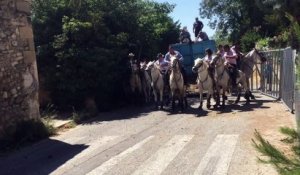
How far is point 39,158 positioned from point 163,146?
2882 millimetres

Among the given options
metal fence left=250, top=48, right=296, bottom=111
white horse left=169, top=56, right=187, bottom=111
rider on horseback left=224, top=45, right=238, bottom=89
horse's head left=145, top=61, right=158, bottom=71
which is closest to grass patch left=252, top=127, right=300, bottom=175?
metal fence left=250, top=48, right=296, bottom=111

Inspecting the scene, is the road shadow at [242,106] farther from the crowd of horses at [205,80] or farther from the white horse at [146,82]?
the white horse at [146,82]

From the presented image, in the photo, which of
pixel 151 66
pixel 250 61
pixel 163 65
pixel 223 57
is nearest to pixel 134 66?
pixel 151 66

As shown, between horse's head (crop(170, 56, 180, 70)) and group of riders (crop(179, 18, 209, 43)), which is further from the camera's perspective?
group of riders (crop(179, 18, 209, 43))

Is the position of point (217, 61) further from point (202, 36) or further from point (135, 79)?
point (202, 36)

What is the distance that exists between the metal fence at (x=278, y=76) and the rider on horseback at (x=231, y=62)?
51.2 inches

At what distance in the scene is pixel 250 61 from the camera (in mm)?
17469

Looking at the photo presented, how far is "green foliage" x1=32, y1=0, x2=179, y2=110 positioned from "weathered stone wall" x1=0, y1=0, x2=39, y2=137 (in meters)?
3.92

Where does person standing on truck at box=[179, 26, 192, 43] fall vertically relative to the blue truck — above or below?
above

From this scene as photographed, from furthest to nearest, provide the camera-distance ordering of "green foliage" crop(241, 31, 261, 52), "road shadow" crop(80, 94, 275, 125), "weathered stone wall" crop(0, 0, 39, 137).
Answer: "green foliage" crop(241, 31, 261, 52), "road shadow" crop(80, 94, 275, 125), "weathered stone wall" crop(0, 0, 39, 137)

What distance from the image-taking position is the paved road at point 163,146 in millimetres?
8242

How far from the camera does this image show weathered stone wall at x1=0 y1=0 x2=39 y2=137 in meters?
12.2

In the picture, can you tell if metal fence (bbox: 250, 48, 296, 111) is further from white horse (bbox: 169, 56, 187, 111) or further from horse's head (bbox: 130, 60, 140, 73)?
horse's head (bbox: 130, 60, 140, 73)

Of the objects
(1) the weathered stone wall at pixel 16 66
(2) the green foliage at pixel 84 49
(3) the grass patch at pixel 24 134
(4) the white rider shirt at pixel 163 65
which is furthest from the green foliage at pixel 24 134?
(4) the white rider shirt at pixel 163 65
